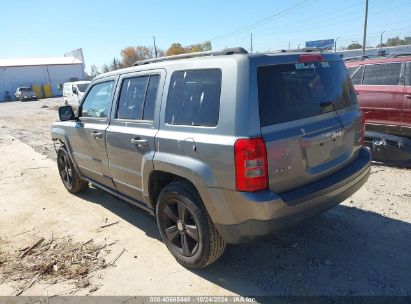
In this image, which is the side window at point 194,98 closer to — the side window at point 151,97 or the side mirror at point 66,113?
the side window at point 151,97

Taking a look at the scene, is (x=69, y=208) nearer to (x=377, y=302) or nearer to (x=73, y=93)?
(x=377, y=302)

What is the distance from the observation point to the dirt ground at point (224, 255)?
128 inches

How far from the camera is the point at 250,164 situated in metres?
2.72

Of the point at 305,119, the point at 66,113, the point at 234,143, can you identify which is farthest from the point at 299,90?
the point at 66,113

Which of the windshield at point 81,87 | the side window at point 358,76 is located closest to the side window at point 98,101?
the side window at point 358,76

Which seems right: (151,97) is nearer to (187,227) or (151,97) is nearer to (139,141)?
(139,141)

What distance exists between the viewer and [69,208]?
5562 mm

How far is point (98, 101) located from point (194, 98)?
2.09m

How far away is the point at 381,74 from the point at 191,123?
16.3 feet

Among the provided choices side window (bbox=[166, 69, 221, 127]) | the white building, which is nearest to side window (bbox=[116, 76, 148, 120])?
side window (bbox=[166, 69, 221, 127])

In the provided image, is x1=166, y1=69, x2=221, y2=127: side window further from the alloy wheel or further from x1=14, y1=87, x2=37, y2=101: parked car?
x1=14, y1=87, x2=37, y2=101: parked car

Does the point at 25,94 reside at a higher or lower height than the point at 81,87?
lower

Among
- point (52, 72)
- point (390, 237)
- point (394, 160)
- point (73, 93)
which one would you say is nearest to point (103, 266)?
point (390, 237)

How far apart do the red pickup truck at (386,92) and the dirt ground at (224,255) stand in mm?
1222
